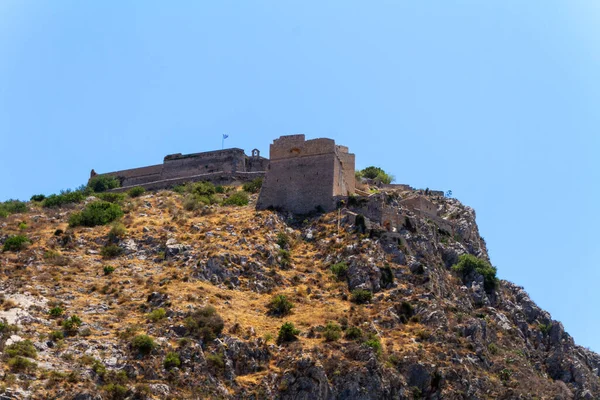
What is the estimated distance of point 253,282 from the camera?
5731 cm

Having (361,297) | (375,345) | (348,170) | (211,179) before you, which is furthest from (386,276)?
(211,179)

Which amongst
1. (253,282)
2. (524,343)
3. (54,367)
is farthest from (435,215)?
(54,367)

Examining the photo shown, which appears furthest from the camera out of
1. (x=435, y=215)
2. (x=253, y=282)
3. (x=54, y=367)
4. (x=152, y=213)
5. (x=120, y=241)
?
(x=435, y=215)

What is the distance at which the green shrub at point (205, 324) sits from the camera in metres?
50.4

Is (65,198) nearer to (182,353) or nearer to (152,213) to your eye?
(152,213)

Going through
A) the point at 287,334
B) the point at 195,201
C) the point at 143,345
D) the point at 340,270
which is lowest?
the point at 143,345

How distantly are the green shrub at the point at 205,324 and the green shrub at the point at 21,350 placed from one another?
6.96 m

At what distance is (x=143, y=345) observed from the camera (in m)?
48.7

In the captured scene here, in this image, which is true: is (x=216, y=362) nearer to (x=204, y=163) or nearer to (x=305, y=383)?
(x=305, y=383)

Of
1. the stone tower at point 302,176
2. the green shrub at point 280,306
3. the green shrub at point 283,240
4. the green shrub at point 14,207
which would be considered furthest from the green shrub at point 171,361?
the green shrub at point 14,207

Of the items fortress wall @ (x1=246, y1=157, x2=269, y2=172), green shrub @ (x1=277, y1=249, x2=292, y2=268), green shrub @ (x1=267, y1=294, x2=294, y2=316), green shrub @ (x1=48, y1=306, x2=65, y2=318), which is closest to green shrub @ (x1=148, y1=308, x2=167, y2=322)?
green shrub @ (x1=48, y1=306, x2=65, y2=318)

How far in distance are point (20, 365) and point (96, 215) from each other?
20481 millimetres

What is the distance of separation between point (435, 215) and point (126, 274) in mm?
23077

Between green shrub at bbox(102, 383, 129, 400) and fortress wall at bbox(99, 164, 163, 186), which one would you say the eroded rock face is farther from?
fortress wall at bbox(99, 164, 163, 186)
